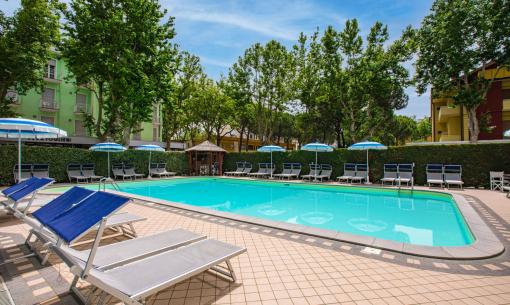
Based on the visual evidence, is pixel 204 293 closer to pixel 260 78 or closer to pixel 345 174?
pixel 345 174

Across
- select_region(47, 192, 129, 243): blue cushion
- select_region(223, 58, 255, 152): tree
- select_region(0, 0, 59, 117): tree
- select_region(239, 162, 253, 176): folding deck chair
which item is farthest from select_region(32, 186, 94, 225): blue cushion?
select_region(223, 58, 255, 152): tree

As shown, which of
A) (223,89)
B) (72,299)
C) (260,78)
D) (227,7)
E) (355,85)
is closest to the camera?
(72,299)

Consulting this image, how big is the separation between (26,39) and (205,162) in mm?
15238

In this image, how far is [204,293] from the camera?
291cm

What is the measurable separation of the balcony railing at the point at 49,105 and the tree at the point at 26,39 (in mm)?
8451

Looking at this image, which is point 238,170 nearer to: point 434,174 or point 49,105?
point 434,174

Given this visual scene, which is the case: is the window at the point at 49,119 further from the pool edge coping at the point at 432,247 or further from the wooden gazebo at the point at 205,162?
the pool edge coping at the point at 432,247

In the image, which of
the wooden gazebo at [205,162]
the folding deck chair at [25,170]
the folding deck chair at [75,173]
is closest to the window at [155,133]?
the wooden gazebo at [205,162]

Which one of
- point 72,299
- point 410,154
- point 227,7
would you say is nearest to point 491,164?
point 410,154

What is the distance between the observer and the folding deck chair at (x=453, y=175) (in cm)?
1273

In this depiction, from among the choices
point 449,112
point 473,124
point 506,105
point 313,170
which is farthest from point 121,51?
point 506,105

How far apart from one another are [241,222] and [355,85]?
822 inches

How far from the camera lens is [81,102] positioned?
28594mm

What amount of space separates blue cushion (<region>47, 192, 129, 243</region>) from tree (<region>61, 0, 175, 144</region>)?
1682cm
